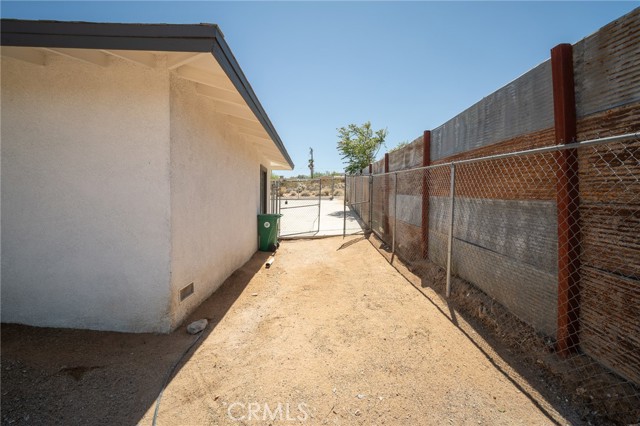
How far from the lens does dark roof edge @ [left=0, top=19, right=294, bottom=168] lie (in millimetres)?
2504

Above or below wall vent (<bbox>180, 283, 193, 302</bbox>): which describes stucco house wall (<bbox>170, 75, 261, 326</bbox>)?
above

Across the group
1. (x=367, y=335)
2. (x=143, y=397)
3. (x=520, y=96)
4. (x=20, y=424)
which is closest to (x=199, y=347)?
(x=143, y=397)

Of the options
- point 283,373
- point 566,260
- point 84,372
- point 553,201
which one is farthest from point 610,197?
point 84,372

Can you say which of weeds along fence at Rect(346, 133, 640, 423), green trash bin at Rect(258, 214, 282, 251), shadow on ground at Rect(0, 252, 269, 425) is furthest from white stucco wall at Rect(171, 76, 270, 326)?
weeds along fence at Rect(346, 133, 640, 423)

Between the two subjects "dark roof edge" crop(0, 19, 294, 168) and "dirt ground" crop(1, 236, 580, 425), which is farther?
"dark roof edge" crop(0, 19, 294, 168)

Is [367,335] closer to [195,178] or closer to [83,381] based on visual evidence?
[83,381]

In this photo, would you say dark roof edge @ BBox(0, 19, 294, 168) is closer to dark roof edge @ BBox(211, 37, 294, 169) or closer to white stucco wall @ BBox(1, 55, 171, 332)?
dark roof edge @ BBox(211, 37, 294, 169)

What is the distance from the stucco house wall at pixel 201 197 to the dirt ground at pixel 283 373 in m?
0.62

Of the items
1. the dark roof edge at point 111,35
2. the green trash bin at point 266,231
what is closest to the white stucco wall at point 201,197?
the dark roof edge at point 111,35

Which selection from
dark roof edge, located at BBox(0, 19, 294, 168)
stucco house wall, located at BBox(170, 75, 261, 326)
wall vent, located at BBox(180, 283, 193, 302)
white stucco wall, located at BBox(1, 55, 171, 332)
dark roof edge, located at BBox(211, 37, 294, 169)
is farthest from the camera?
wall vent, located at BBox(180, 283, 193, 302)

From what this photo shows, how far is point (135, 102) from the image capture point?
3.21m

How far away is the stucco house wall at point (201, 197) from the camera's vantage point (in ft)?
11.4
